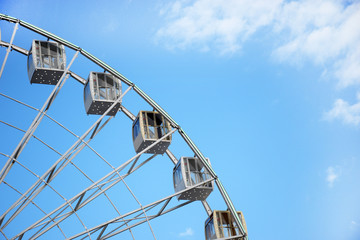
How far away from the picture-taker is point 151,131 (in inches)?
1094

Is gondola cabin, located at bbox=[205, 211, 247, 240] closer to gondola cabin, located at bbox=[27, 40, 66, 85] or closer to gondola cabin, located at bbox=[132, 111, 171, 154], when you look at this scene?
gondola cabin, located at bbox=[132, 111, 171, 154]

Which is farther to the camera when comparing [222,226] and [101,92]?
[222,226]

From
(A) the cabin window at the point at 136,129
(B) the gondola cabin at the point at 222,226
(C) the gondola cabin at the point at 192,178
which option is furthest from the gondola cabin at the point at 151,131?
(B) the gondola cabin at the point at 222,226

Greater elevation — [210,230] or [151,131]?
[151,131]

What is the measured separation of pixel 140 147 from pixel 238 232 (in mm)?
6693

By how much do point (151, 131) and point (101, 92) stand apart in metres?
3.24

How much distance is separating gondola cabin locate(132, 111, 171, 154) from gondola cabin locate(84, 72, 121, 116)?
61.7 inches

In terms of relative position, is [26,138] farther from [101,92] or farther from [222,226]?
[222,226]

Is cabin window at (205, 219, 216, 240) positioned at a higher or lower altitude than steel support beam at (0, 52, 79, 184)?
lower

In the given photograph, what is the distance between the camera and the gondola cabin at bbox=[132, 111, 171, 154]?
27.5m

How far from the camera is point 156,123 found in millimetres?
28062

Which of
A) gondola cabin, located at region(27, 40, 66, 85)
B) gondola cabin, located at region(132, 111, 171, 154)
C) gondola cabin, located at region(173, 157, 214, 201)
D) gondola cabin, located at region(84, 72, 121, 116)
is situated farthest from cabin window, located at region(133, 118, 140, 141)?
gondola cabin, located at region(27, 40, 66, 85)

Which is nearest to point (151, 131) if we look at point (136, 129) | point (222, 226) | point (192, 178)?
point (136, 129)

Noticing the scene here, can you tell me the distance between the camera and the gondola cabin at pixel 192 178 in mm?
27547
